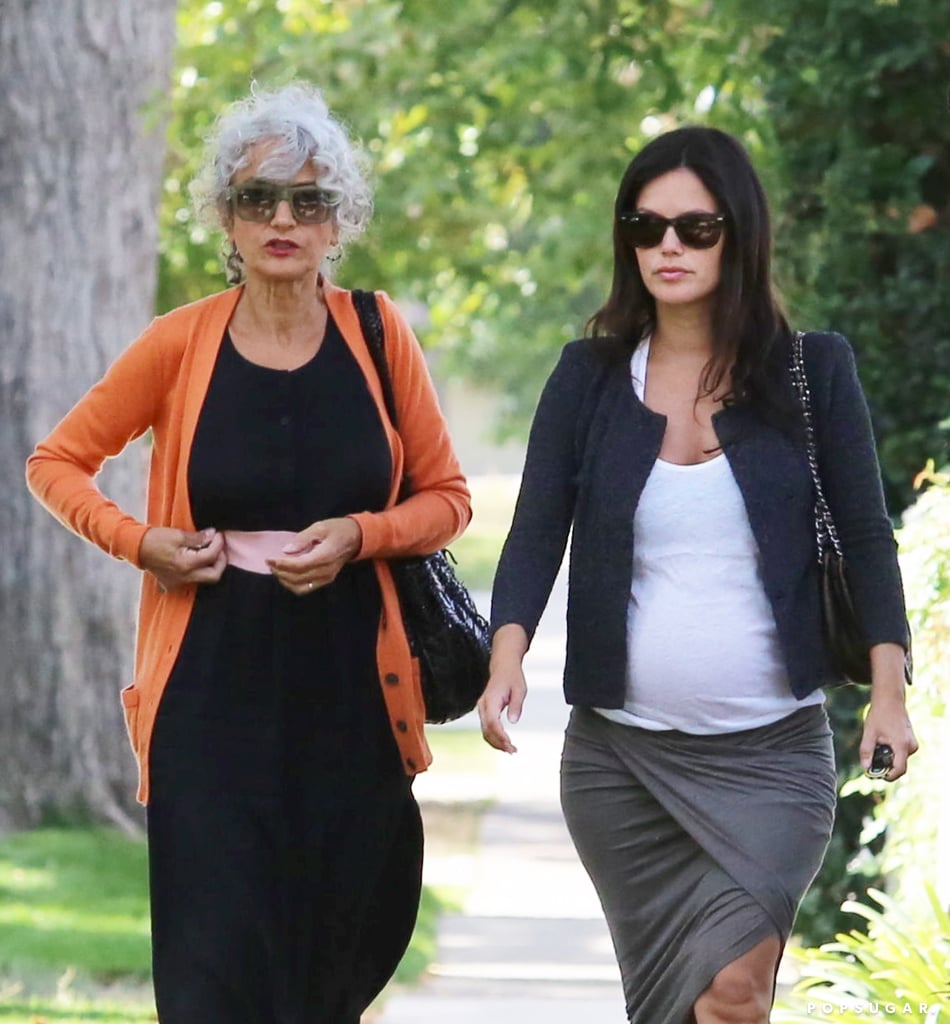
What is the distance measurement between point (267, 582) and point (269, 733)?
276 millimetres

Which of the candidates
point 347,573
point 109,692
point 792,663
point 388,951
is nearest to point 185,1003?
point 388,951

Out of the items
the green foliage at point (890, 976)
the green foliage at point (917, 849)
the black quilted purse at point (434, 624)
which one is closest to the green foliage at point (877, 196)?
the green foliage at point (917, 849)

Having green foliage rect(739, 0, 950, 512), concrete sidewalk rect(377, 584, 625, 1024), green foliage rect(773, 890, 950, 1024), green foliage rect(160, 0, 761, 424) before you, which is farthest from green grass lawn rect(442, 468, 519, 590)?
green foliage rect(773, 890, 950, 1024)

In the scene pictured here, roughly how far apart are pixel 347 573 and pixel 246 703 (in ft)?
1.00

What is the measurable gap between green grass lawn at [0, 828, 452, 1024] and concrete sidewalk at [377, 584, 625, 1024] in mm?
177

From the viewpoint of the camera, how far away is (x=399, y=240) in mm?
12648

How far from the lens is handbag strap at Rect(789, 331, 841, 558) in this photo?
406 centimetres

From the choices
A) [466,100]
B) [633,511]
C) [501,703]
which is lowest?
[501,703]

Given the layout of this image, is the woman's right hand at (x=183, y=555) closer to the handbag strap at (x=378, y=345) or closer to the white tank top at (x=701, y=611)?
the handbag strap at (x=378, y=345)

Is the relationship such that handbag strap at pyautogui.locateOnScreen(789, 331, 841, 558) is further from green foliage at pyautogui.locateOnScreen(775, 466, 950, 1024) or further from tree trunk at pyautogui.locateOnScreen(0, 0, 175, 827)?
tree trunk at pyautogui.locateOnScreen(0, 0, 175, 827)

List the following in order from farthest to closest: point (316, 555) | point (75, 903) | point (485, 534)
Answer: point (485, 534) → point (75, 903) → point (316, 555)

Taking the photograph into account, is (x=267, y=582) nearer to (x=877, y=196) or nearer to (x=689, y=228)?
(x=689, y=228)

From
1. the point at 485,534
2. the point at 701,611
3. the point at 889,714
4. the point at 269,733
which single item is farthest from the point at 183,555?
the point at 485,534

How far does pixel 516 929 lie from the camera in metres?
8.51
